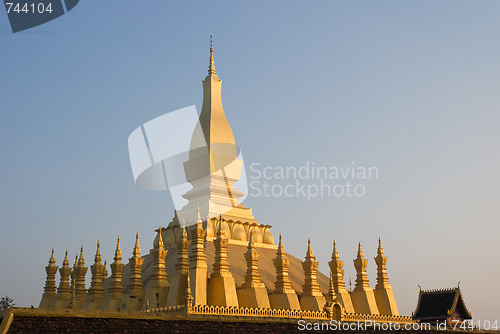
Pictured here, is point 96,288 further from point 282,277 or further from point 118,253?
point 282,277

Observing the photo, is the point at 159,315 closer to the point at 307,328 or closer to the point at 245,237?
the point at 307,328

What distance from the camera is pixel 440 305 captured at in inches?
1736

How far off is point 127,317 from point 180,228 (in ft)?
50.5

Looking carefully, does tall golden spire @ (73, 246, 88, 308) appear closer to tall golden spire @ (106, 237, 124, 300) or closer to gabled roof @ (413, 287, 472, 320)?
tall golden spire @ (106, 237, 124, 300)

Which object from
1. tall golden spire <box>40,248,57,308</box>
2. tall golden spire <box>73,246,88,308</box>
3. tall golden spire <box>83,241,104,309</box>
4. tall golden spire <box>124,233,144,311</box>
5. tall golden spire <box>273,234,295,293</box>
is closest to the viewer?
tall golden spire <box>124,233,144,311</box>

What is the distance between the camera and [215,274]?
28.8 m

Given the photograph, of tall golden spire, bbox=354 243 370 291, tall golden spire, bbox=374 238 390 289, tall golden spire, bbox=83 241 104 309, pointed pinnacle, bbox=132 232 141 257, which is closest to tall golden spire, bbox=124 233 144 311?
pointed pinnacle, bbox=132 232 141 257

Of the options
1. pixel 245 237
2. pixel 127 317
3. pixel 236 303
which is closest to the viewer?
pixel 127 317

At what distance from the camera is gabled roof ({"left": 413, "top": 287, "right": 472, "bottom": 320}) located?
43.4 m

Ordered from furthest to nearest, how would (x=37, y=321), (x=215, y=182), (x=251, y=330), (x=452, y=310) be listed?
(x=452, y=310) < (x=215, y=182) < (x=251, y=330) < (x=37, y=321)

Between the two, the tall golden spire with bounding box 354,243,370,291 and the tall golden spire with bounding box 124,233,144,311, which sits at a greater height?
the tall golden spire with bounding box 354,243,370,291

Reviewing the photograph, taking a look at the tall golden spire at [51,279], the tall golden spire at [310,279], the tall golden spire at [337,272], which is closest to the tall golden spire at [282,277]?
the tall golden spire at [310,279]

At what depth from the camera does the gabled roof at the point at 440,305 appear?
43.4m

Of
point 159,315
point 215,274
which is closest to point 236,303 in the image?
point 215,274
